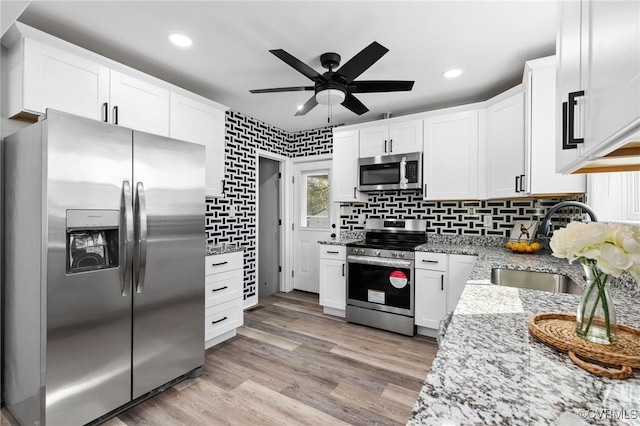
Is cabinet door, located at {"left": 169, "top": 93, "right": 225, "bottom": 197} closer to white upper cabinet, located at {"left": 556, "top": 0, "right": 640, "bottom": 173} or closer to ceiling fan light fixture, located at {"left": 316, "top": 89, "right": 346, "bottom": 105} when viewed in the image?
ceiling fan light fixture, located at {"left": 316, "top": 89, "right": 346, "bottom": 105}

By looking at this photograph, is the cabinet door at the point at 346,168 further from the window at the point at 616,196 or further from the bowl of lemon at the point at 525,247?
the window at the point at 616,196

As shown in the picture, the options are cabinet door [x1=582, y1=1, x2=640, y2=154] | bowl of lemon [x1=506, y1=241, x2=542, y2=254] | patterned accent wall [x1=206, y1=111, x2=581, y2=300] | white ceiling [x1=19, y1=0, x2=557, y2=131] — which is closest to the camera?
cabinet door [x1=582, y1=1, x2=640, y2=154]

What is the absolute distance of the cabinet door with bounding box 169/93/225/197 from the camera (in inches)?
105

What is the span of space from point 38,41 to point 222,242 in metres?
2.27

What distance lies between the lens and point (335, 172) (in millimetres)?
3801

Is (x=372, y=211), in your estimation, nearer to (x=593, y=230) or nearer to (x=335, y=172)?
(x=335, y=172)

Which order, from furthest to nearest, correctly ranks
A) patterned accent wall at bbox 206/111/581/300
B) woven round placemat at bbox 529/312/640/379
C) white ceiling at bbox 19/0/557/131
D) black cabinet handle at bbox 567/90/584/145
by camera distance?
patterned accent wall at bbox 206/111/581/300 → white ceiling at bbox 19/0/557/131 → black cabinet handle at bbox 567/90/584/145 → woven round placemat at bbox 529/312/640/379

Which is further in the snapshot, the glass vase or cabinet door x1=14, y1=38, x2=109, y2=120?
cabinet door x1=14, y1=38, x2=109, y2=120

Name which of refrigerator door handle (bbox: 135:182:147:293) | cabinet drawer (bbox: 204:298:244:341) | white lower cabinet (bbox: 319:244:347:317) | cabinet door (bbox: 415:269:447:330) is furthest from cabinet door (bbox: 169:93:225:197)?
cabinet door (bbox: 415:269:447:330)

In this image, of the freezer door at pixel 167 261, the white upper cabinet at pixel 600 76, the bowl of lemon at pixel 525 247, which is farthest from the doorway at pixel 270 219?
the white upper cabinet at pixel 600 76

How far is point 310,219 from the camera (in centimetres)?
457

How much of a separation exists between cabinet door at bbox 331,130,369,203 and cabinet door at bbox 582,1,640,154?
2.93 m

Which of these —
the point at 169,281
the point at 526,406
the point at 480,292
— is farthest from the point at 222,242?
the point at 526,406

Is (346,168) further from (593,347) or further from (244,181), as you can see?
(593,347)
